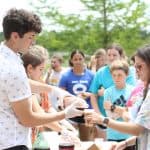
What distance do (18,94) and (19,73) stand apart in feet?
0.37

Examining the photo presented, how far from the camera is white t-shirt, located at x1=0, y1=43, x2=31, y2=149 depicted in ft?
8.16

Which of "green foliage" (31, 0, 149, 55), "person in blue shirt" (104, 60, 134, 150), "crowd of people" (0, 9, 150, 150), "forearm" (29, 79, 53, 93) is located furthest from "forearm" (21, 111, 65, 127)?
"green foliage" (31, 0, 149, 55)

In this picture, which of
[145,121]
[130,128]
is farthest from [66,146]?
[145,121]

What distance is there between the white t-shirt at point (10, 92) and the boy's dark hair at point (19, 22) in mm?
102

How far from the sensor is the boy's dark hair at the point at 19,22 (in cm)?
255

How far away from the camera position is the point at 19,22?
255cm

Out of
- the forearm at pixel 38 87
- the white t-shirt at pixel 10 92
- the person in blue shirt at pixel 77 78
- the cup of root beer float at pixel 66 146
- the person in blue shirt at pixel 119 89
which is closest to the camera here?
the white t-shirt at pixel 10 92

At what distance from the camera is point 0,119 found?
2539 mm

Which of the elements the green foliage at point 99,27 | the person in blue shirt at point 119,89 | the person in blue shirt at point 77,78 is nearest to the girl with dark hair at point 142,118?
the person in blue shirt at point 119,89

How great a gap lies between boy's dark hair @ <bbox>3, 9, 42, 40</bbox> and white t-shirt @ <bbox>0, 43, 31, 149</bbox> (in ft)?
0.33

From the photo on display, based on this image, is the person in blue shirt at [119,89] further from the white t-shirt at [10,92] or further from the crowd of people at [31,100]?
the white t-shirt at [10,92]

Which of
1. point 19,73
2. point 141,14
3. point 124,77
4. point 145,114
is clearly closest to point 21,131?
point 19,73

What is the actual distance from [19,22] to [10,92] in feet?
1.25

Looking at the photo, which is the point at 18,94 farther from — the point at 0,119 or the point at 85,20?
the point at 85,20
